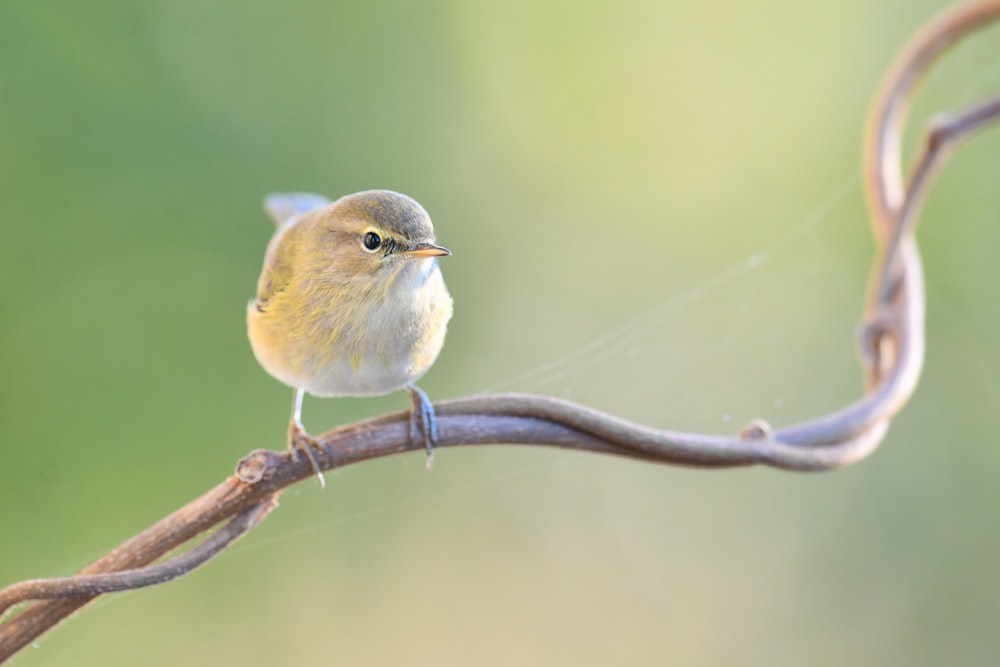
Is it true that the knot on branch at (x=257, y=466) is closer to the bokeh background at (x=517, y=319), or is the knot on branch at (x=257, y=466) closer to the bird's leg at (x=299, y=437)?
the bird's leg at (x=299, y=437)

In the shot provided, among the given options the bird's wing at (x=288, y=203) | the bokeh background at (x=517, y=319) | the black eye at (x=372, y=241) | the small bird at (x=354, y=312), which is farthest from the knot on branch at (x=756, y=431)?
the bird's wing at (x=288, y=203)

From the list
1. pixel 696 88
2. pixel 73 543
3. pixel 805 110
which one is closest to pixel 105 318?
pixel 73 543

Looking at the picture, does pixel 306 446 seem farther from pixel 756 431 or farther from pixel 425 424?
pixel 756 431

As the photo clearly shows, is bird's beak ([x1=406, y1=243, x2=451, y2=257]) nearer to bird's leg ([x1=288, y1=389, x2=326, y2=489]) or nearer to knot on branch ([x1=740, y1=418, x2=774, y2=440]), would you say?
bird's leg ([x1=288, y1=389, x2=326, y2=489])

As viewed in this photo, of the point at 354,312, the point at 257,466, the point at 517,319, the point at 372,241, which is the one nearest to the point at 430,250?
the point at 372,241

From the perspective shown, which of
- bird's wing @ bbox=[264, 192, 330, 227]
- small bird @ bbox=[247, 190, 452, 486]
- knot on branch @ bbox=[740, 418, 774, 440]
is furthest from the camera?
bird's wing @ bbox=[264, 192, 330, 227]

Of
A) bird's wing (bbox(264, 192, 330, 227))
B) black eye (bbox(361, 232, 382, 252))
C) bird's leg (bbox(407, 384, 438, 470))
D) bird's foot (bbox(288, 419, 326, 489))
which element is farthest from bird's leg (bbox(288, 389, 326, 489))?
bird's wing (bbox(264, 192, 330, 227))
